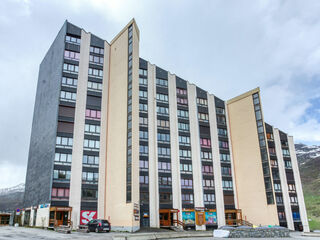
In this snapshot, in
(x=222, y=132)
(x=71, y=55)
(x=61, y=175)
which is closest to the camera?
(x=61, y=175)

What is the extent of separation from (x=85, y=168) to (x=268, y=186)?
33.7 meters

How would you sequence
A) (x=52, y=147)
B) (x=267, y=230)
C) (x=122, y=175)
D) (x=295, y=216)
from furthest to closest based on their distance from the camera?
(x=295, y=216)
(x=52, y=147)
(x=122, y=175)
(x=267, y=230)

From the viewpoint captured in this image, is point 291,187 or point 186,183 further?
point 291,187

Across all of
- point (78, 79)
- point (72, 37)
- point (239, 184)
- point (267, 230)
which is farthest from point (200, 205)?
point (72, 37)

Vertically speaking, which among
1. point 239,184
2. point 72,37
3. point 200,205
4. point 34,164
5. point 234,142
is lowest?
point 200,205

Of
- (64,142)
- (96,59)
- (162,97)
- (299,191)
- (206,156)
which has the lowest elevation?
(299,191)

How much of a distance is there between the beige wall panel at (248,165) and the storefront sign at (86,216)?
28579 mm

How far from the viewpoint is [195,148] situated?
57.8 m

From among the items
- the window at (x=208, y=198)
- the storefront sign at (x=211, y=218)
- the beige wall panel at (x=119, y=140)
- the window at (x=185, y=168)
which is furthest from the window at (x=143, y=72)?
the storefront sign at (x=211, y=218)

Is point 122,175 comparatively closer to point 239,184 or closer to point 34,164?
point 34,164

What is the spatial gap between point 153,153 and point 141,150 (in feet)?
7.88

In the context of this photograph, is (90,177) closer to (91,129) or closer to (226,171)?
(91,129)

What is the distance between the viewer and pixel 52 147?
158 ft

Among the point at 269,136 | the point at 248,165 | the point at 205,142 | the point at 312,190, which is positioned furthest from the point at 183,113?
the point at 312,190
